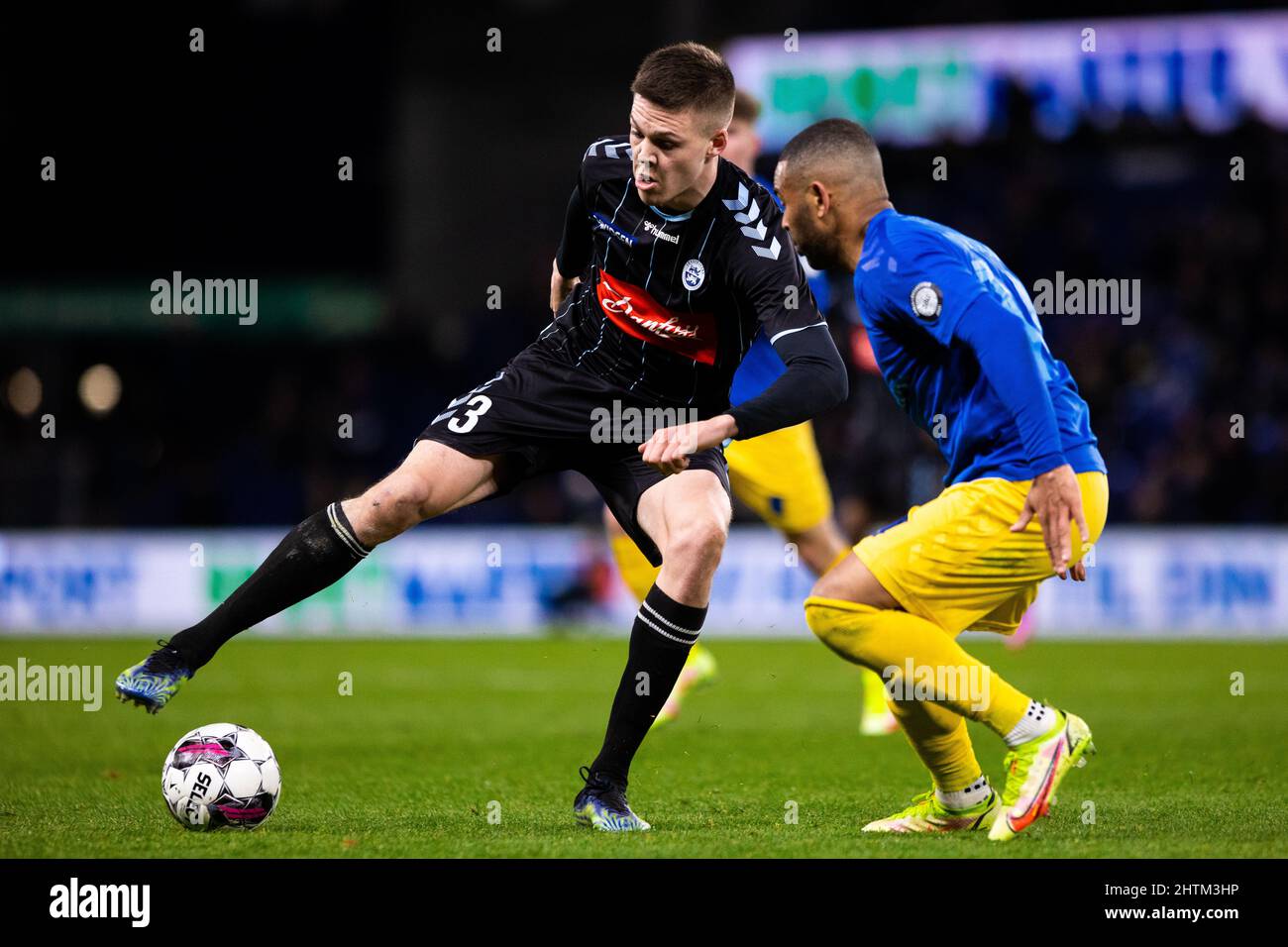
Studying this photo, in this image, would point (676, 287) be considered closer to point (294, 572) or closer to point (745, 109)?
point (294, 572)

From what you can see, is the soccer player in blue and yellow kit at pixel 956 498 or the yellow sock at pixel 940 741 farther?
the yellow sock at pixel 940 741

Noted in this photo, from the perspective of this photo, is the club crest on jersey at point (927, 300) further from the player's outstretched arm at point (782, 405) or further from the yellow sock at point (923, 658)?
the yellow sock at point (923, 658)

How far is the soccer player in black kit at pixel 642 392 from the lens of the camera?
484 centimetres

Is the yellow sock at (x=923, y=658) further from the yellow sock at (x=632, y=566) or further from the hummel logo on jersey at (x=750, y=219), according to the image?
the yellow sock at (x=632, y=566)

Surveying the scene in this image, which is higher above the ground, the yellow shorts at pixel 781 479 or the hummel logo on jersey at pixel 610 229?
the hummel logo on jersey at pixel 610 229

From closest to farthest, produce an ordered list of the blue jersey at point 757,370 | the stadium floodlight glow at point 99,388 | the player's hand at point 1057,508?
the player's hand at point 1057,508 → the blue jersey at point 757,370 → the stadium floodlight glow at point 99,388

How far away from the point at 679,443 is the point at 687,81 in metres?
1.21

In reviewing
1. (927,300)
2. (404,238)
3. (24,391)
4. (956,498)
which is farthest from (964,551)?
(24,391)

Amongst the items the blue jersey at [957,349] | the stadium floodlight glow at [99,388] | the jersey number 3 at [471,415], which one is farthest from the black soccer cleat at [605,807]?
the stadium floodlight glow at [99,388]

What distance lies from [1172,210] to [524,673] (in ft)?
44.0

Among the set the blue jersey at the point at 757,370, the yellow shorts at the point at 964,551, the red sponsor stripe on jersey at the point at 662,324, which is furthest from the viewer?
the blue jersey at the point at 757,370

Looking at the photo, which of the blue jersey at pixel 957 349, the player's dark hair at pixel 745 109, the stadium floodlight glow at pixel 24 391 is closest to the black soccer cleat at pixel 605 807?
the blue jersey at pixel 957 349

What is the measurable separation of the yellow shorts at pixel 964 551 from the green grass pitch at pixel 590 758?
2.24 feet

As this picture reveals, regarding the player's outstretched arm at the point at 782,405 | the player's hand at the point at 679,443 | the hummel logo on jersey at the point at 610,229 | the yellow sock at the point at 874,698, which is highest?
the hummel logo on jersey at the point at 610,229
